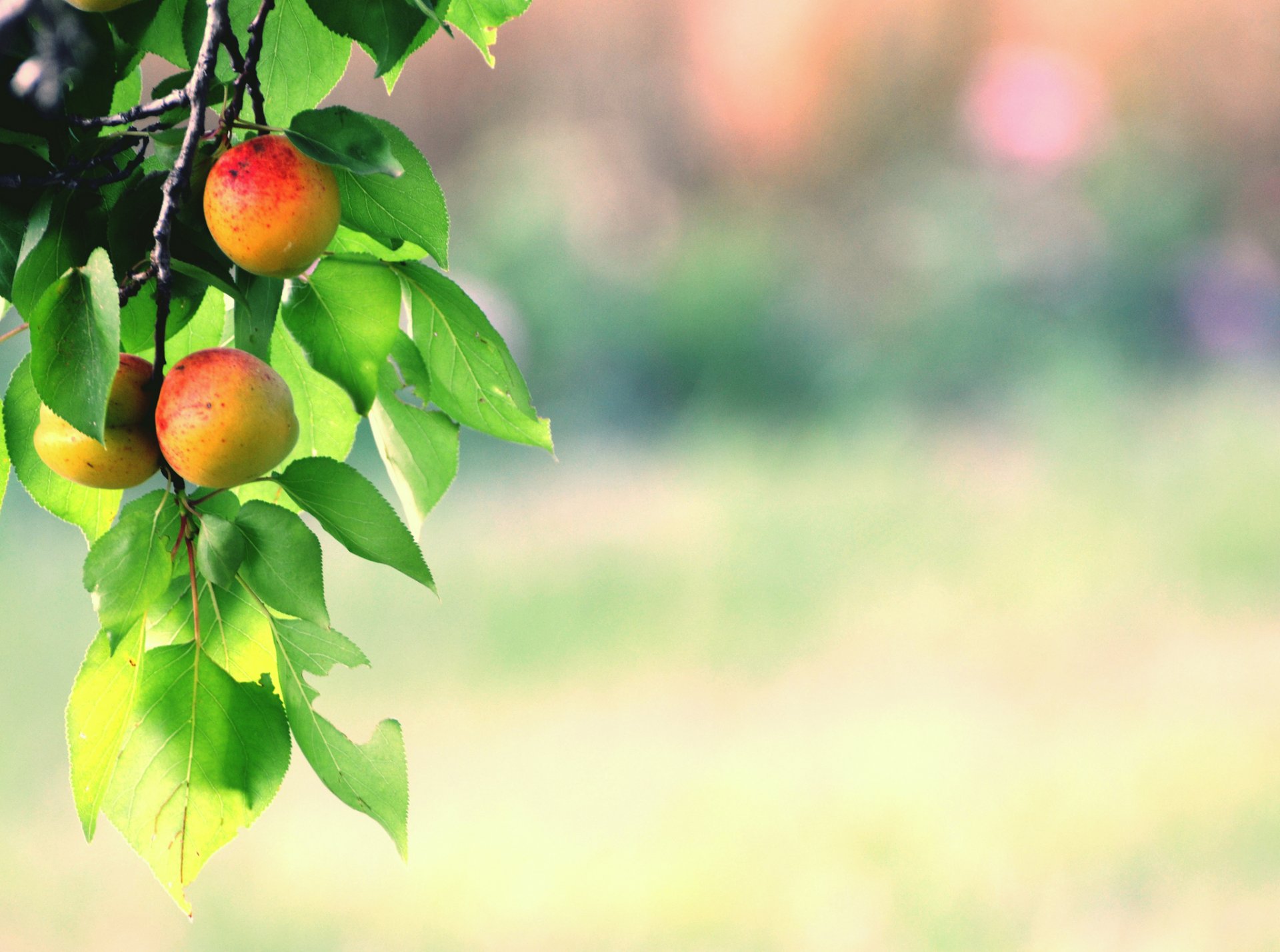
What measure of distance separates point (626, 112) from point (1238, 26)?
4.24 feet

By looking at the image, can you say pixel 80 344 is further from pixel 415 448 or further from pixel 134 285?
pixel 415 448

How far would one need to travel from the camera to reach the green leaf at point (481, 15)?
39 cm

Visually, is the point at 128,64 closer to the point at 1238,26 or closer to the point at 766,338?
the point at 766,338

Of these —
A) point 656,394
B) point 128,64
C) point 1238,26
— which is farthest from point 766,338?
point 128,64

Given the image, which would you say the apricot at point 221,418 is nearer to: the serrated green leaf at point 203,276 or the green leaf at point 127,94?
the serrated green leaf at point 203,276

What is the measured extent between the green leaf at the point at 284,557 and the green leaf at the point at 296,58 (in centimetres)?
13

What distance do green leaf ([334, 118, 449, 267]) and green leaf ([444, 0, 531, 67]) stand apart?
0.08 m

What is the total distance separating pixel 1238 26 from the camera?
2.74 m

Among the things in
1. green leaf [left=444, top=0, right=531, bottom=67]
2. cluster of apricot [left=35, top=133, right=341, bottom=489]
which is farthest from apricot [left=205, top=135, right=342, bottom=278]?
green leaf [left=444, top=0, right=531, bottom=67]

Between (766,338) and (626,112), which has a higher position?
(626,112)

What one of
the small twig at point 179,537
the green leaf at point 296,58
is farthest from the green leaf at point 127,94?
the small twig at point 179,537

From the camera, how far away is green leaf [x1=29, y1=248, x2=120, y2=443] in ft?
0.84

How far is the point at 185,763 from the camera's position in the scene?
12.3 inches

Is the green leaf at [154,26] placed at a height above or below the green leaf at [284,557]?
above
